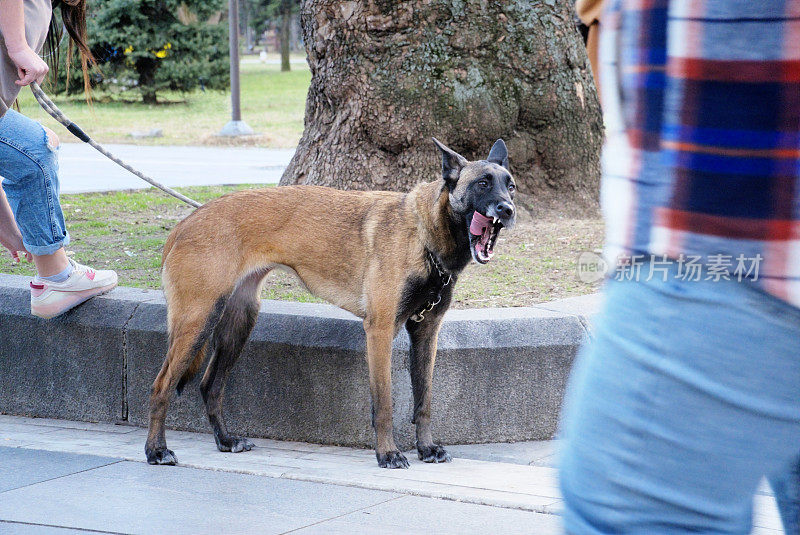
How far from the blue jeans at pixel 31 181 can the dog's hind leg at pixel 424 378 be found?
1.97 meters

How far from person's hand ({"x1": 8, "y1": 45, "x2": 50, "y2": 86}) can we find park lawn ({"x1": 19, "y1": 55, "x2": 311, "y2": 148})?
→ 13.0 m

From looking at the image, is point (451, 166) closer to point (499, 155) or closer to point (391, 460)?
point (499, 155)

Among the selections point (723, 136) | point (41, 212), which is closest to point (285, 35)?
point (41, 212)

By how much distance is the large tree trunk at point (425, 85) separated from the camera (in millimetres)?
7156

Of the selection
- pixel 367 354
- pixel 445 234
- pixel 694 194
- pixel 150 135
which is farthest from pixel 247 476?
pixel 150 135

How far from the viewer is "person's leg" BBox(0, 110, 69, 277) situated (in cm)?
493

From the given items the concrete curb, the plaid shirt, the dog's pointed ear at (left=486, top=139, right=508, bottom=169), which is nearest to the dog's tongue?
the dog's pointed ear at (left=486, top=139, right=508, bottom=169)

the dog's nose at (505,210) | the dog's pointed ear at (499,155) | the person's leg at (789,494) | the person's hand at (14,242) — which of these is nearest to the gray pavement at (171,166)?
the person's hand at (14,242)

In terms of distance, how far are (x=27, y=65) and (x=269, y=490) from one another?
2418 millimetres

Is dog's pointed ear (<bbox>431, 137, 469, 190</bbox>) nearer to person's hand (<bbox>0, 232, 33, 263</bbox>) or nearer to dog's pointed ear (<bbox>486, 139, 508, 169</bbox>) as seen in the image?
dog's pointed ear (<bbox>486, 139, 508, 169</bbox>)

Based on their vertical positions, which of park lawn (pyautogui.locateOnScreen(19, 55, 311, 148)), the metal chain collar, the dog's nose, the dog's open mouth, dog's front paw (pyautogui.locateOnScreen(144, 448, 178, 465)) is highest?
the dog's nose

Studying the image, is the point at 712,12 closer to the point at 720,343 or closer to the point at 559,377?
the point at 720,343

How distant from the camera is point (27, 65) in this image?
4.82 metres

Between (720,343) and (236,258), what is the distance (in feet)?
12.0
